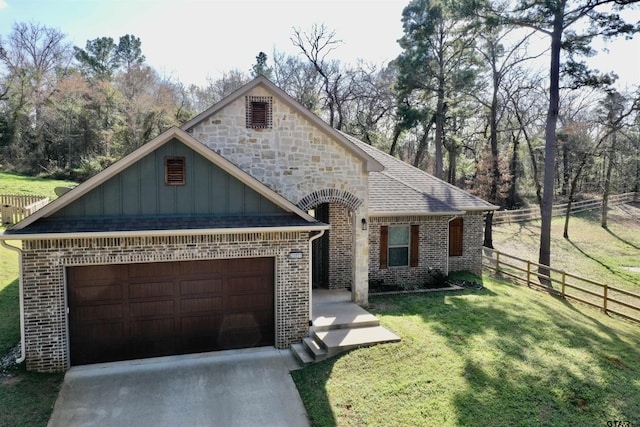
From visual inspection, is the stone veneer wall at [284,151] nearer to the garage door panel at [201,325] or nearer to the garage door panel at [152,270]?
the garage door panel at [152,270]

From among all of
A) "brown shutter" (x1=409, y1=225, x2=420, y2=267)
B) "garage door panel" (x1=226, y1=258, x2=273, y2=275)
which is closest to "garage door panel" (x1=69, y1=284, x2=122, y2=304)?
"garage door panel" (x1=226, y1=258, x2=273, y2=275)

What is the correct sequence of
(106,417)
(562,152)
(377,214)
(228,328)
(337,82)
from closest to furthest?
(106,417)
(228,328)
(377,214)
(337,82)
(562,152)

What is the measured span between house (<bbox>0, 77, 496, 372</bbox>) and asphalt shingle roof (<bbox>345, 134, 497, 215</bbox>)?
367 cm

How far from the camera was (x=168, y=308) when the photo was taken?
9.81 metres

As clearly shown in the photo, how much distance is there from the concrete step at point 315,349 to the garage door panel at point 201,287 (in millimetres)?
2329

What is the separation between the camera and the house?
8922mm

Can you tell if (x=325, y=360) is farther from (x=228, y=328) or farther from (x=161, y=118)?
(x=161, y=118)

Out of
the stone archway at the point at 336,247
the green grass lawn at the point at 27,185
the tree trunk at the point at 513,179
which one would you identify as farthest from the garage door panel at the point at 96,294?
the tree trunk at the point at 513,179

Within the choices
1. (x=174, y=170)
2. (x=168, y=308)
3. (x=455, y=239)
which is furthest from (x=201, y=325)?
(x=455, y=239)

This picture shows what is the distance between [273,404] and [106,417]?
285 cm

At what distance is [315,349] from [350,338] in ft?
3.00

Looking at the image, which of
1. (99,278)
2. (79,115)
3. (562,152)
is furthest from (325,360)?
(562,152)

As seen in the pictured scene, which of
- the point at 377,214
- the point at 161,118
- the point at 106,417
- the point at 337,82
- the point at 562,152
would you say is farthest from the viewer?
the point at 562,152

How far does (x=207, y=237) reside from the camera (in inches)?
383
